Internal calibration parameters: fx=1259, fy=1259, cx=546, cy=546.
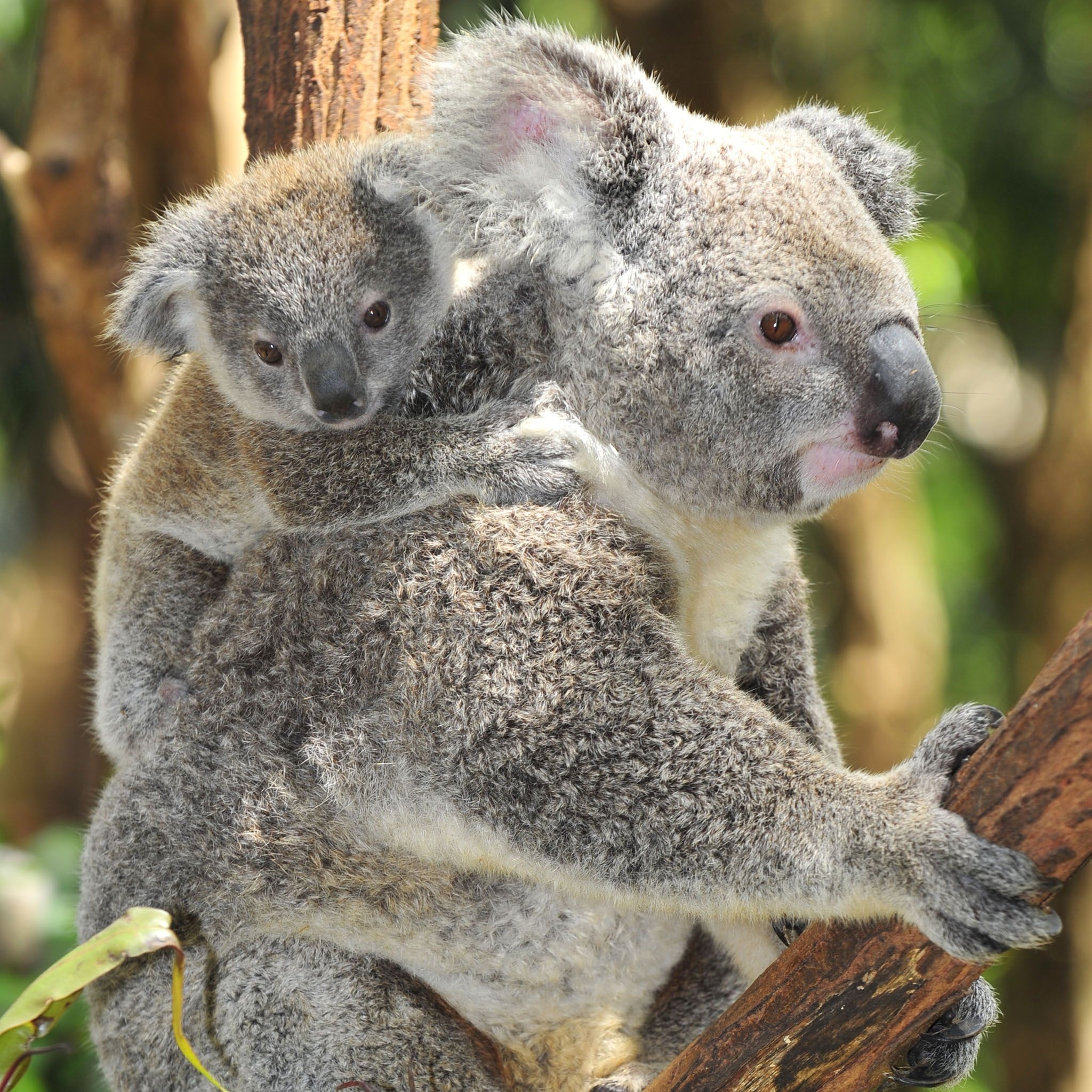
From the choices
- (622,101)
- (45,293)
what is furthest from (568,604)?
(45,293)

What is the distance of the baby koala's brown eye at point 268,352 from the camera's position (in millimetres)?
2582

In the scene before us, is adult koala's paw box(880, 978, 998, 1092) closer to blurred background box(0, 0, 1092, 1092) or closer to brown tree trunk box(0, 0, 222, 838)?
blurred background box(0, 0, 1092, 1092)

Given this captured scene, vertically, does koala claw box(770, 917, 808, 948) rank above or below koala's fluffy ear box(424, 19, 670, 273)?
below

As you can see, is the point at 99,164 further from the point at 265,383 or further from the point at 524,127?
the point at 524,127

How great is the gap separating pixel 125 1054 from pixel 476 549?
116 cm

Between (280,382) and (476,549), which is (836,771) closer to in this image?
(476,549)

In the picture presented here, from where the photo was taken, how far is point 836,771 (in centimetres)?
186

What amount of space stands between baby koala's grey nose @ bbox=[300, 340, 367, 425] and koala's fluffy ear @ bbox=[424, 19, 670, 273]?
15.2 inches

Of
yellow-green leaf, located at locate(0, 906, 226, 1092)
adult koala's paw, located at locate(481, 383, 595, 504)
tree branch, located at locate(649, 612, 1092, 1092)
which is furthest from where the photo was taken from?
adult koala's paw, located at locate(481, 383, 595, 504)

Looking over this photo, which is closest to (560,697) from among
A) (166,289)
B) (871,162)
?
(871,162)

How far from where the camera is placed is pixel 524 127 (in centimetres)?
212

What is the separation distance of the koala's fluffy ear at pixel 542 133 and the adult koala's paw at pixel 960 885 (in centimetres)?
105

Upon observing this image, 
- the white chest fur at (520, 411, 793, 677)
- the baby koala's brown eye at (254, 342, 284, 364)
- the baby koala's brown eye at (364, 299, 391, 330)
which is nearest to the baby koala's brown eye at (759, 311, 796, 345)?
the white chest fur at (520, 411, 793, 677)

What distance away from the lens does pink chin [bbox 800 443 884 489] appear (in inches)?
77.9
